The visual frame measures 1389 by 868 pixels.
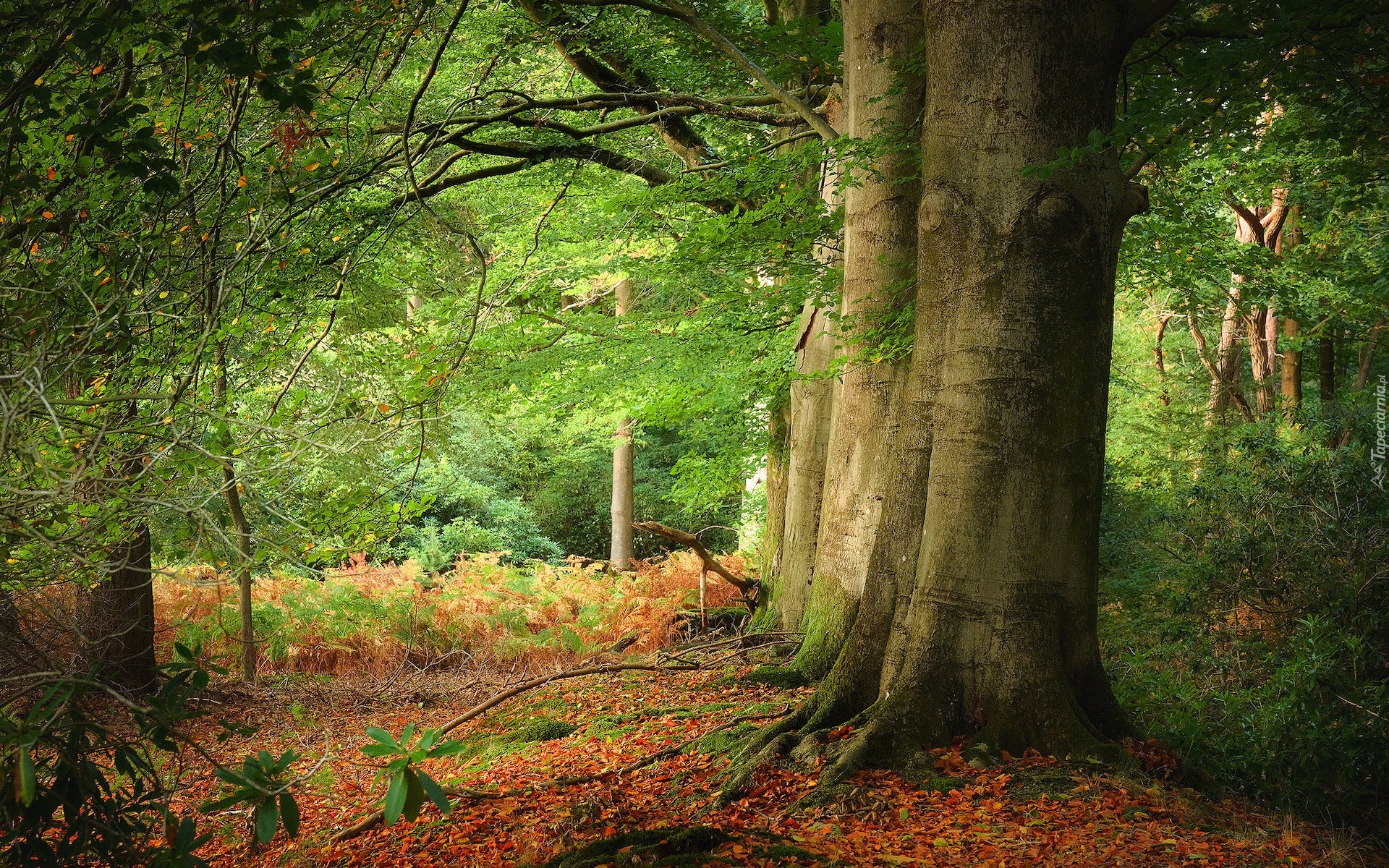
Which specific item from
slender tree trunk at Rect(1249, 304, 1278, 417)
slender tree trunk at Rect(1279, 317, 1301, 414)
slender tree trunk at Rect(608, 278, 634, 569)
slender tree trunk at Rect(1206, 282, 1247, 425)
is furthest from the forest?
slender tree trunk at Rect(608, 278, 634, 569)

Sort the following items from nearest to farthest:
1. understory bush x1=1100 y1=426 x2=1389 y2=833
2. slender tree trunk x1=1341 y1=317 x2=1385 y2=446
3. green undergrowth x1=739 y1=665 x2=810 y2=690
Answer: understory bush x1=1100 y1=426 x2=1389 y2=833 < green undergrowth x1=739 y1=665 x2=810 y2=690 < slender tree trunk x1=1341 y1=317 x2=1385 y2=446

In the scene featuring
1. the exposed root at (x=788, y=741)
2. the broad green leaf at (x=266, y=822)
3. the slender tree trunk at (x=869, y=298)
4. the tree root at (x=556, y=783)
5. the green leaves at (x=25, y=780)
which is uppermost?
the slender tree trunk at (x=869, y=298)

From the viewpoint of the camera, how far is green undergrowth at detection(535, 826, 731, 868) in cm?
330

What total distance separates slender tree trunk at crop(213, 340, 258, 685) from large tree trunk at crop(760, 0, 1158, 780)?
2.85 meters

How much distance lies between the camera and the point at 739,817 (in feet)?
13.5

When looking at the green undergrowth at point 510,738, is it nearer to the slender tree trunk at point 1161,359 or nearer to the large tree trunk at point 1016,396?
the large tree trunk at point 1016,396

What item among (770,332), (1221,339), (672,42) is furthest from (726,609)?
(1221,339)

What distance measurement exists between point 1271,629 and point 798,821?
5.32 m

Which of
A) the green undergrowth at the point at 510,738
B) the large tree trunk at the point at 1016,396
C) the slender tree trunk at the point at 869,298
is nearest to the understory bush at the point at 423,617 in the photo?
the green undergrowth at the point at 510,738

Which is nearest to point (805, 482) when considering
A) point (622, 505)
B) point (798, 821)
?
point (798, 821)

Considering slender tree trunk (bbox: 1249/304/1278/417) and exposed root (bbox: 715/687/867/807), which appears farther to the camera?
slender tree trunk (bbox: 1249/304/1278/417)

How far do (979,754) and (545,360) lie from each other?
316 inches

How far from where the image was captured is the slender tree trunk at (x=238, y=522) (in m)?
4.18

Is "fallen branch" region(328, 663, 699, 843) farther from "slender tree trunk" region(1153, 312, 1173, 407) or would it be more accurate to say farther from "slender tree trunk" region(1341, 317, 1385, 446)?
"slender tree trunk" region(1153, 312, 1173, 407)
